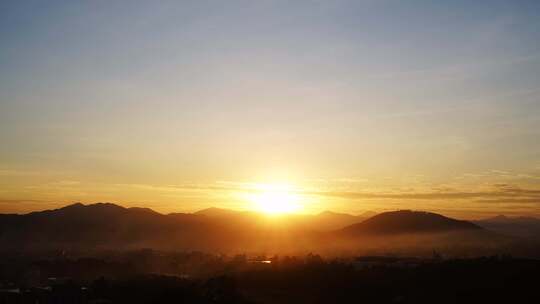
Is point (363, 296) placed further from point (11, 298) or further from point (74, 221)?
point (74, 221)

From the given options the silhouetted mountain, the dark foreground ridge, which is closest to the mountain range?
the silhouetted mountain

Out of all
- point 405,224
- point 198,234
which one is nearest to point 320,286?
point 405,224

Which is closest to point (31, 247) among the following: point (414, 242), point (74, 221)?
point (74, 221)

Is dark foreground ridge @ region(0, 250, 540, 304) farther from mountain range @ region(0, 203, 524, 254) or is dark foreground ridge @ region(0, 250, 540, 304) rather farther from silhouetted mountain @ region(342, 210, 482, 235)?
silhouetted mountain @ region(342, 210, 482, 235)

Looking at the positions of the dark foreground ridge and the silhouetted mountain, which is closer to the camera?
the dark foreground ridge

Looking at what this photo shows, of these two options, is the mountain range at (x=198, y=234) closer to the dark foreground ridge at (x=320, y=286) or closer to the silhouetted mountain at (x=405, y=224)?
the silhouetted mountain at (x=405, y=224)

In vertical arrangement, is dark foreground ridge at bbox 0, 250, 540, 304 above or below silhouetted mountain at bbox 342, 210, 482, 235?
below

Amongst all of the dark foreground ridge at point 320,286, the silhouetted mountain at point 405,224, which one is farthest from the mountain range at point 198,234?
the dark foreground ridge at point 320,286

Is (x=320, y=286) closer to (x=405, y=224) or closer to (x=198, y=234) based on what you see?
(x=405, y=224)
